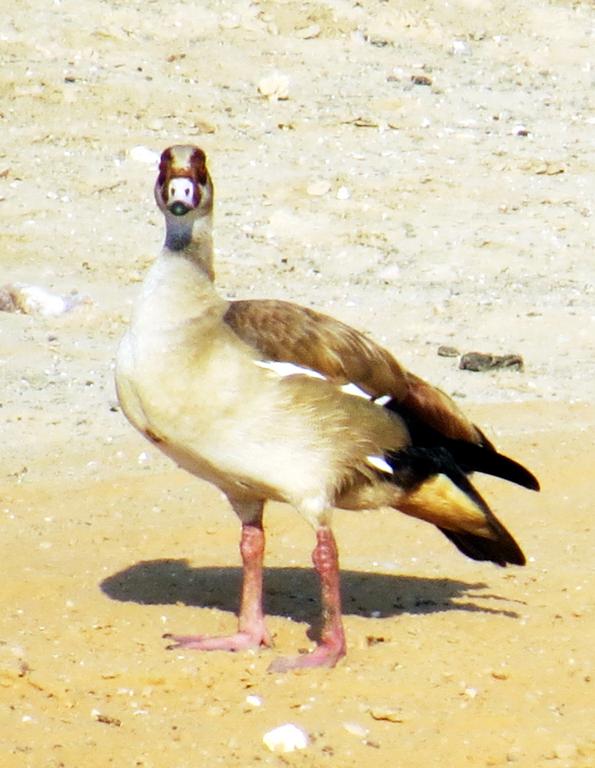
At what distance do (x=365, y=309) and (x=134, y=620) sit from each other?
523 cm

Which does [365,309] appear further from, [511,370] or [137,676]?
[137,676]

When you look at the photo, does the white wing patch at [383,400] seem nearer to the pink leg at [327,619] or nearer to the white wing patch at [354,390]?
the white wing patch at [354,390]

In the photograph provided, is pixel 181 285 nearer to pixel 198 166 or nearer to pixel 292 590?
pixel 198 166

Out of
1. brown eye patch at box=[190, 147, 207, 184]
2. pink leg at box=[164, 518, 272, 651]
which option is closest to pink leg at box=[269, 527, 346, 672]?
pink leg at box=[164, 518, 272, 651]

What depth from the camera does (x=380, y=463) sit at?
6.30 metres

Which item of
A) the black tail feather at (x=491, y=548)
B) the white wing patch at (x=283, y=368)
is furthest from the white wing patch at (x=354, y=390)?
the black tail feather at (x=491, y=548)

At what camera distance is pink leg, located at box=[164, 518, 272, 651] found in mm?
6367

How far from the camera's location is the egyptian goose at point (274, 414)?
5945 millimetres

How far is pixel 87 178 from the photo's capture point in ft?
43.2

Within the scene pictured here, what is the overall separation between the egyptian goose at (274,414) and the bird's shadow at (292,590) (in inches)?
16.4

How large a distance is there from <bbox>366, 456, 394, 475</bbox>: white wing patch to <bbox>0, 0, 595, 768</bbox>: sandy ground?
0.62 m

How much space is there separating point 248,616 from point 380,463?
72cm

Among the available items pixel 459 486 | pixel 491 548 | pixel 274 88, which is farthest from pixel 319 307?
pixel 459 486

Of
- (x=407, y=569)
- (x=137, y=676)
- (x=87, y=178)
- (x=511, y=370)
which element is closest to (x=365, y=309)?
(x=511, y=370)
